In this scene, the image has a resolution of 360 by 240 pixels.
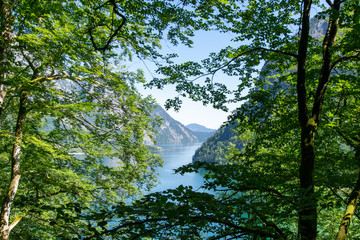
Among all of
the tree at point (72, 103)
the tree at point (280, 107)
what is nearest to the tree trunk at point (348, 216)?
the tree at point (280, 107)

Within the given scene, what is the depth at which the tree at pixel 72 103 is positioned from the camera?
17.2 ft

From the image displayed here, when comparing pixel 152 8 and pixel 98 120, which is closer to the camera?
pixel 152 8

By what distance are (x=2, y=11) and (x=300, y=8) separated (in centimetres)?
750

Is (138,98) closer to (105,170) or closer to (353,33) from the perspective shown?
(105,170)

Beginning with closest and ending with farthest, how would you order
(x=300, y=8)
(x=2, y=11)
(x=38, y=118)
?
(x=300, y=8)
(x=2, y=11)
(x=38, y=118)

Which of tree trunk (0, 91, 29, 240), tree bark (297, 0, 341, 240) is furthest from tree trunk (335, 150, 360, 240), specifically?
tree trunk (0, 91, 29, 240)

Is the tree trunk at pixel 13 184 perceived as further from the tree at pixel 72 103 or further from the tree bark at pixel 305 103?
the tree bark at pixel 305 103

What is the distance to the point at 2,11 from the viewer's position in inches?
211

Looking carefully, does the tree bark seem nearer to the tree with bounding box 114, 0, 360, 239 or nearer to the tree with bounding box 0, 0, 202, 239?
the tree with bounding box 114, 0, 360, 239

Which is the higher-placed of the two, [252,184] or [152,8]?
[152,8]

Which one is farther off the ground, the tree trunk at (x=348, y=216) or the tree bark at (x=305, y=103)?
the tree bark at (x=305, y=103)

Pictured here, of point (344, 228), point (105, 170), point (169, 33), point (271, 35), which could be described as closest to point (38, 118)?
point (105, 170)

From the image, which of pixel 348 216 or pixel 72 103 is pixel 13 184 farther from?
pixel 348 216

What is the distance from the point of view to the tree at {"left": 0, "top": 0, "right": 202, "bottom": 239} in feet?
17.2
